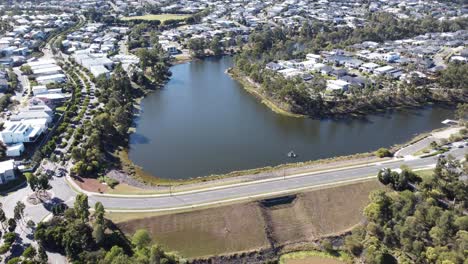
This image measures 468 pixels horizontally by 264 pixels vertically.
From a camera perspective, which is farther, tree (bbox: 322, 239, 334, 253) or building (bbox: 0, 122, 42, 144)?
building (bbox: 0, 122, 42, 144)

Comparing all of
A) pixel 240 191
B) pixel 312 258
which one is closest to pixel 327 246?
pixel 312 258

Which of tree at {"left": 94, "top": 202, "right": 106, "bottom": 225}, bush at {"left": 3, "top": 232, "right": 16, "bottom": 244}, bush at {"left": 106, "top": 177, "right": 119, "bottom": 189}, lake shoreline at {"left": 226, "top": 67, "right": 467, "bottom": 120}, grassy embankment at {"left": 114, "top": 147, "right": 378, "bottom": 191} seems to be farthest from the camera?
lake shoreline at {"left": 226, "top": 67, "right": 467, "bottom": 120}

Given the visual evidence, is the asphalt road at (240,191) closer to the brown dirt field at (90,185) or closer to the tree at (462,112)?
the brown dirt field at (90,185)

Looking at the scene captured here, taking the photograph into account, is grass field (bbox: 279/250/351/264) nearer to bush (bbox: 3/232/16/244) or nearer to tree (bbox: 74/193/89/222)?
tree (bbox: 74/193/89/222)

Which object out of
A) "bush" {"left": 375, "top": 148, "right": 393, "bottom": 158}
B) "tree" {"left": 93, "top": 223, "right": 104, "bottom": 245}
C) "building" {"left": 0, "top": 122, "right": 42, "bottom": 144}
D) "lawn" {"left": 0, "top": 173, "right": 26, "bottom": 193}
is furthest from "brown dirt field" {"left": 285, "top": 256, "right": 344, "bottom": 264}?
"building" {"left": 0, "top": 122, "right": 42, "bottom": 144}

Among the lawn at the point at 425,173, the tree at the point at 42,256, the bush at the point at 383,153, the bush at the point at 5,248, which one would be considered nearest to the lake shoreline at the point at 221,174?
the bush at the point at 383,153

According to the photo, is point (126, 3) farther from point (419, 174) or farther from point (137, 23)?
point (419, 174)
